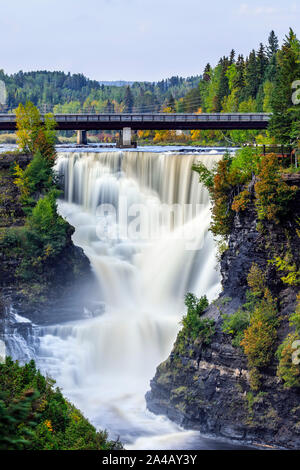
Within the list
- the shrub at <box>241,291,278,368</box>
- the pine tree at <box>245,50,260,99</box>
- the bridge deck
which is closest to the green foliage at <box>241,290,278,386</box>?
the shrub at <box>241,291,278,368</box>

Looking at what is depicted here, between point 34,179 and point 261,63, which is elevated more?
point 261,63

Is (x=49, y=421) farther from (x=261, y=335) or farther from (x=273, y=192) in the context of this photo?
(x=273, y=192)

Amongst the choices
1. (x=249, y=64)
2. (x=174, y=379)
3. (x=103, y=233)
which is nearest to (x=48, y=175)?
(x=103, y=233)

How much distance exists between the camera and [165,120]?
253 feet

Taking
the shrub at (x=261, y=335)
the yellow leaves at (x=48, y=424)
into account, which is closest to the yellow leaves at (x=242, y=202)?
the shrub at (x=261, y=335)

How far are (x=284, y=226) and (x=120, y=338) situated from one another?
1400cm

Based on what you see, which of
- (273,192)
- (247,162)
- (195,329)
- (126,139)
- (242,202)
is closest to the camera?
(273,192)

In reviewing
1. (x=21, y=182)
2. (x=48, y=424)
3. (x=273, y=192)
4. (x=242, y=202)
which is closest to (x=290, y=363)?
(x=273, y=192)

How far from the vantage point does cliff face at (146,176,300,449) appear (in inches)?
1380

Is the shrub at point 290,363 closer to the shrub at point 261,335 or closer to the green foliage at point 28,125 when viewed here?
the shrub at point 261,335

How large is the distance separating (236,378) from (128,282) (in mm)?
18840

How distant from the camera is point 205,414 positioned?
1457 inches
